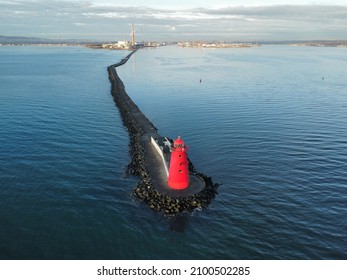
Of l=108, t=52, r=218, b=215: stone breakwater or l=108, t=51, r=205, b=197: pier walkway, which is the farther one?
l=108, t=51, r=205, b=197: pier walkway

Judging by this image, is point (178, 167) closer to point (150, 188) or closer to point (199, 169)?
point (150, 188)

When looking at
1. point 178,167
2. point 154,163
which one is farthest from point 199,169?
point 178,167

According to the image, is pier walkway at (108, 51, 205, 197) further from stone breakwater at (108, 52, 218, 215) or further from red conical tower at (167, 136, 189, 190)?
red conical tower at (167, 136, 189, 190)

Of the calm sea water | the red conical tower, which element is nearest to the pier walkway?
the red conical tower

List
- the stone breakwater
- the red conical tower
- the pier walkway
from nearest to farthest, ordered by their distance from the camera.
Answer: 1. the stone breakwater
2. the red conical tower
3. the pier walkway

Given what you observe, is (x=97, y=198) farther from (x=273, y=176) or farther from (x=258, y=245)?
(x=273, y=176)

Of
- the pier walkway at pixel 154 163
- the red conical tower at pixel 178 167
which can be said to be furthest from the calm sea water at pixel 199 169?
the red conical tower at pixel 178 167

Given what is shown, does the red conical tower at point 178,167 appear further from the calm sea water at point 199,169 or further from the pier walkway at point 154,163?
the calm sea water at point 199,169
